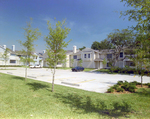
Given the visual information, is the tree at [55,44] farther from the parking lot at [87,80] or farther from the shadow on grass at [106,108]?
the shadow on grass at [106,108]

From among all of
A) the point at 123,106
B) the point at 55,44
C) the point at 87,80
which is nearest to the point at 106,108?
the point at 123,106

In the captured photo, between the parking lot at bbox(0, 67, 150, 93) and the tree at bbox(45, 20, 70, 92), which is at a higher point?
the tree at bbox(45, 20, 70, 92)

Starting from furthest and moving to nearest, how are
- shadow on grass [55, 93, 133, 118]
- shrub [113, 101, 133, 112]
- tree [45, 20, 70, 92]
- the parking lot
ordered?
1. the parking lot
2. tree [45, 20, 70, 92]
3. shrub [113, 101, 133, 112]
4. shadow on grass [55, 93, 133, 118]

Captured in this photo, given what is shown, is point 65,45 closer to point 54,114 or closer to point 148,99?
point 54,114

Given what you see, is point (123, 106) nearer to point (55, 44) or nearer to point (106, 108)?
point (106, 108)

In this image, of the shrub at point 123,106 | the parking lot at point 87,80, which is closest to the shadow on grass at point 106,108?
the shrub at point 123,106

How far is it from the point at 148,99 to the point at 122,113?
255 cm

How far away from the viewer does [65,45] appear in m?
7.20

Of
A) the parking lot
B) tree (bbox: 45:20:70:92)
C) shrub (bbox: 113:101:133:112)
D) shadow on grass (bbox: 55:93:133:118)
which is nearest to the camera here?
shadow on grass (bbox: 55:93:133:118)

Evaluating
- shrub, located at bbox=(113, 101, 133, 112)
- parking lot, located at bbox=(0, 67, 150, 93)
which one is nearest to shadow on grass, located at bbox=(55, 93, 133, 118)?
shrub, located at bbox=(113, 101, 133, 112)

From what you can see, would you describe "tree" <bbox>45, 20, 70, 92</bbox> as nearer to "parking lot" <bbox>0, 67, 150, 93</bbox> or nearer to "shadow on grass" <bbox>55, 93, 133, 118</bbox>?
"parking lot" <bbox>0, 67, 150, 93</bbox>

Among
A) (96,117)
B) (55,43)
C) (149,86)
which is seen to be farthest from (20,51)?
(149,86)

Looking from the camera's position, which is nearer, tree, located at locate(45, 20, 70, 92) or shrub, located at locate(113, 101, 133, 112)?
shrub, located at locate(113, 101, 133, 112)

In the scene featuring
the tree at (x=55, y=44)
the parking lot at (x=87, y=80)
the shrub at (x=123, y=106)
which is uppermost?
the tree at (x=55, y=44)
